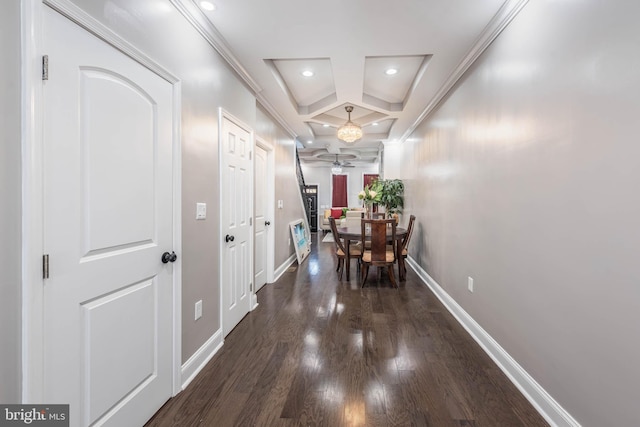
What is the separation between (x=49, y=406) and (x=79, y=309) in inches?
14.1

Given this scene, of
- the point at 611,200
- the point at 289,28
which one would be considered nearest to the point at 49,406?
the point at 611,200

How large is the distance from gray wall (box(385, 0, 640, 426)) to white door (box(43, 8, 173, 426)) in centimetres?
224

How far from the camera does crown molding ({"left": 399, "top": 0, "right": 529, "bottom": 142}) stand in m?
1.95

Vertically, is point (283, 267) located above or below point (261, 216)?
below

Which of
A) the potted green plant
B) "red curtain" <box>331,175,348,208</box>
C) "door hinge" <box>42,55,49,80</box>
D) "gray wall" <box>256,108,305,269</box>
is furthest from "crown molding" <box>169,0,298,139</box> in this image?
"red curtain" <box>331,175,348,208</box>

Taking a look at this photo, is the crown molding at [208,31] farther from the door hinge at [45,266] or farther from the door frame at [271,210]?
the door hinge at [45,266]

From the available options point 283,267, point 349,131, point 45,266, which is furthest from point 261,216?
point 45,266

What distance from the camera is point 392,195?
629cm

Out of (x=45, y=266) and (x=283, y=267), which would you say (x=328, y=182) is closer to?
(x=283, y=267)

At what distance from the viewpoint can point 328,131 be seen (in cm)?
629

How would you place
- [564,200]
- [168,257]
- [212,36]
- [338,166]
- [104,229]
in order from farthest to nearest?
[338,166] → [212,36] → [168,257] → [564,200] → [104,229]

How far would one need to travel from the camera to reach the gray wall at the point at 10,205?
95cm

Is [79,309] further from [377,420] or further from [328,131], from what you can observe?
[328,131]

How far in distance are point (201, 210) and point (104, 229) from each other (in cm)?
85
